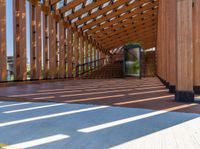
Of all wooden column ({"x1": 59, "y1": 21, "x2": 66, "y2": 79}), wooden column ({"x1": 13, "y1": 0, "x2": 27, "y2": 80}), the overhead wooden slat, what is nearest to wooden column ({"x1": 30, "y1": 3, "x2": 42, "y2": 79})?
wooden column ({"x1": 13, "y1": 0, "x2": 27, "y2": 80})

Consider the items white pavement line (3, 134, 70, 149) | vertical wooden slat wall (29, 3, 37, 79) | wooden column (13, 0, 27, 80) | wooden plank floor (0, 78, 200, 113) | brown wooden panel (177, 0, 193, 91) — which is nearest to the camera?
white pavement line (3, 134, 70, 149)

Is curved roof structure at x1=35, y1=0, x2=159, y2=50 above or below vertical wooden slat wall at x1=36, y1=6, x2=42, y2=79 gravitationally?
above

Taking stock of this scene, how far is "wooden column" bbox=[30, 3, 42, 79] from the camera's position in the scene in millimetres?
11023

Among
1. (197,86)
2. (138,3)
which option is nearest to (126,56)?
(138,3)

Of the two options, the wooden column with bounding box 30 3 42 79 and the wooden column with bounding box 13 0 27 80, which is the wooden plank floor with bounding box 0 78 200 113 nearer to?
the wooden column with bounding box 13 0 27 80

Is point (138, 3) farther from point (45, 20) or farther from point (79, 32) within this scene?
point (45, 20)

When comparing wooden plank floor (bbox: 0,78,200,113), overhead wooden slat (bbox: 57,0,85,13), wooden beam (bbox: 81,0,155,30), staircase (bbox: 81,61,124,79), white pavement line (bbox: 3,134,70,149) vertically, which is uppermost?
wooden beam (bbox: 81,0,155,30)

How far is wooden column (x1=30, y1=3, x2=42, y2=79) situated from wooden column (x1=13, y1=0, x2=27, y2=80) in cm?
87

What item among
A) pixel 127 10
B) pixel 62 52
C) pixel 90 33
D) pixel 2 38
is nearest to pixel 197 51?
pixel 2 38

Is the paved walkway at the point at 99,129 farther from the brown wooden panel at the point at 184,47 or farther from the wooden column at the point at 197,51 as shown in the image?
the wooden column at the point at 197,51

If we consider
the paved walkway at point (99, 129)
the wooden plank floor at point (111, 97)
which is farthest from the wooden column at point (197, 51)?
the paved walkway at point (99, 129)

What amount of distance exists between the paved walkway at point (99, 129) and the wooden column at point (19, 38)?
680 centimetres

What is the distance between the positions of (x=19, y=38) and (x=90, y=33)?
39.3 ft

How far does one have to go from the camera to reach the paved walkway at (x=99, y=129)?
207 centimetres
